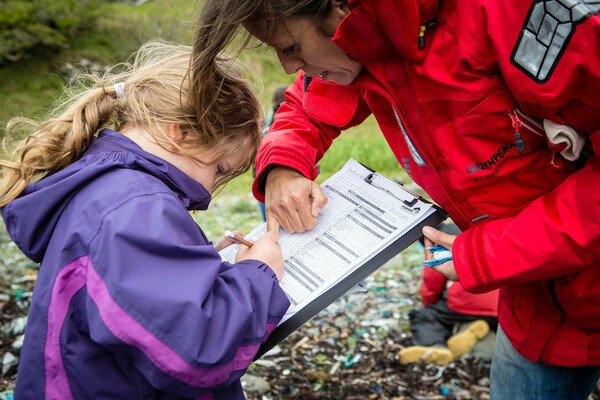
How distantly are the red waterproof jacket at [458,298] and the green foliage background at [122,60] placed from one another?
2993mm

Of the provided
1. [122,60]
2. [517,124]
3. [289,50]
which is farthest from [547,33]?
[122,60]

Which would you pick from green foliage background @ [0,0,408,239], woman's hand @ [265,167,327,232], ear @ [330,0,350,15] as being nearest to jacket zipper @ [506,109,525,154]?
ear @ [330,0,350,15]

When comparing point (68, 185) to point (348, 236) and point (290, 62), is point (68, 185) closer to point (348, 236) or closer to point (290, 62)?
point (290, 62)

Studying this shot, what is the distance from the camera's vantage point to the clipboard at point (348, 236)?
195cm

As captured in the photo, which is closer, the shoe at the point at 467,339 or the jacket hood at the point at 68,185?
the jacket hood at the point at 68,185

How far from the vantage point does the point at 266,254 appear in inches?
79.8

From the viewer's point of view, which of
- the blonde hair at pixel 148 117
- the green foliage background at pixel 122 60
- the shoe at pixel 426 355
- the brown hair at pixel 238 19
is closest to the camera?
the brown hair at pixel 238 19

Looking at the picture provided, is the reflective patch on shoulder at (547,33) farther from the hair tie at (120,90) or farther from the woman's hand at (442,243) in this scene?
the hair tie at (120,90)

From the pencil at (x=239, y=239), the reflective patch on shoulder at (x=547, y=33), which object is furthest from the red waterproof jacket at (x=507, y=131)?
the pencil at (x=239, y=239)

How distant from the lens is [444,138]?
180 cm

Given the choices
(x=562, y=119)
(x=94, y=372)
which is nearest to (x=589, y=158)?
(x=562, y=119)

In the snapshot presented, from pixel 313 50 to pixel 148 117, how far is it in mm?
570

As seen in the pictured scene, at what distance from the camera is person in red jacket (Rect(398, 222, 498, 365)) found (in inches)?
153

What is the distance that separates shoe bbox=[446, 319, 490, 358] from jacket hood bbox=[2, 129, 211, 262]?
2.57m
